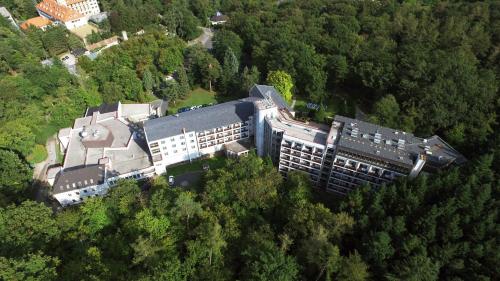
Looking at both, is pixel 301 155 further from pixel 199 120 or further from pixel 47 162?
pixel 47 162

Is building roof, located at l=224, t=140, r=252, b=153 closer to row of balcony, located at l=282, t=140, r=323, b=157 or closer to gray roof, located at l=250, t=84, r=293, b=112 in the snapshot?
gray roof, located at l=250, t=84, r=293, b=112

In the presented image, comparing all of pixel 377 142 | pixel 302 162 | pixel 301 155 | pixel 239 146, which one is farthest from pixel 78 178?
pixel 377 142

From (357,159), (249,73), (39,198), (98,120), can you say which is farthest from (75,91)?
(357,159)

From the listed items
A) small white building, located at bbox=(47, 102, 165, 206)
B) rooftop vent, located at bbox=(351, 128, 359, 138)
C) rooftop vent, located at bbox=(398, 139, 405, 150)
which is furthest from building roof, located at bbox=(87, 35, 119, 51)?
rooftop vent, located at bbox=(398, 139, 405, 150)

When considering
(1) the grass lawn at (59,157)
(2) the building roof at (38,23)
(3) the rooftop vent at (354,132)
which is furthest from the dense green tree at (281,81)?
(2) the building roof at (38,23)

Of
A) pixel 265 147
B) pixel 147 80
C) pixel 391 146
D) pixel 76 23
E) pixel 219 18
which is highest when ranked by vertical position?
pixel 76 23

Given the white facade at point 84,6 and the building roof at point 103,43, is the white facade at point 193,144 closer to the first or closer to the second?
the building roof at point 103,43
